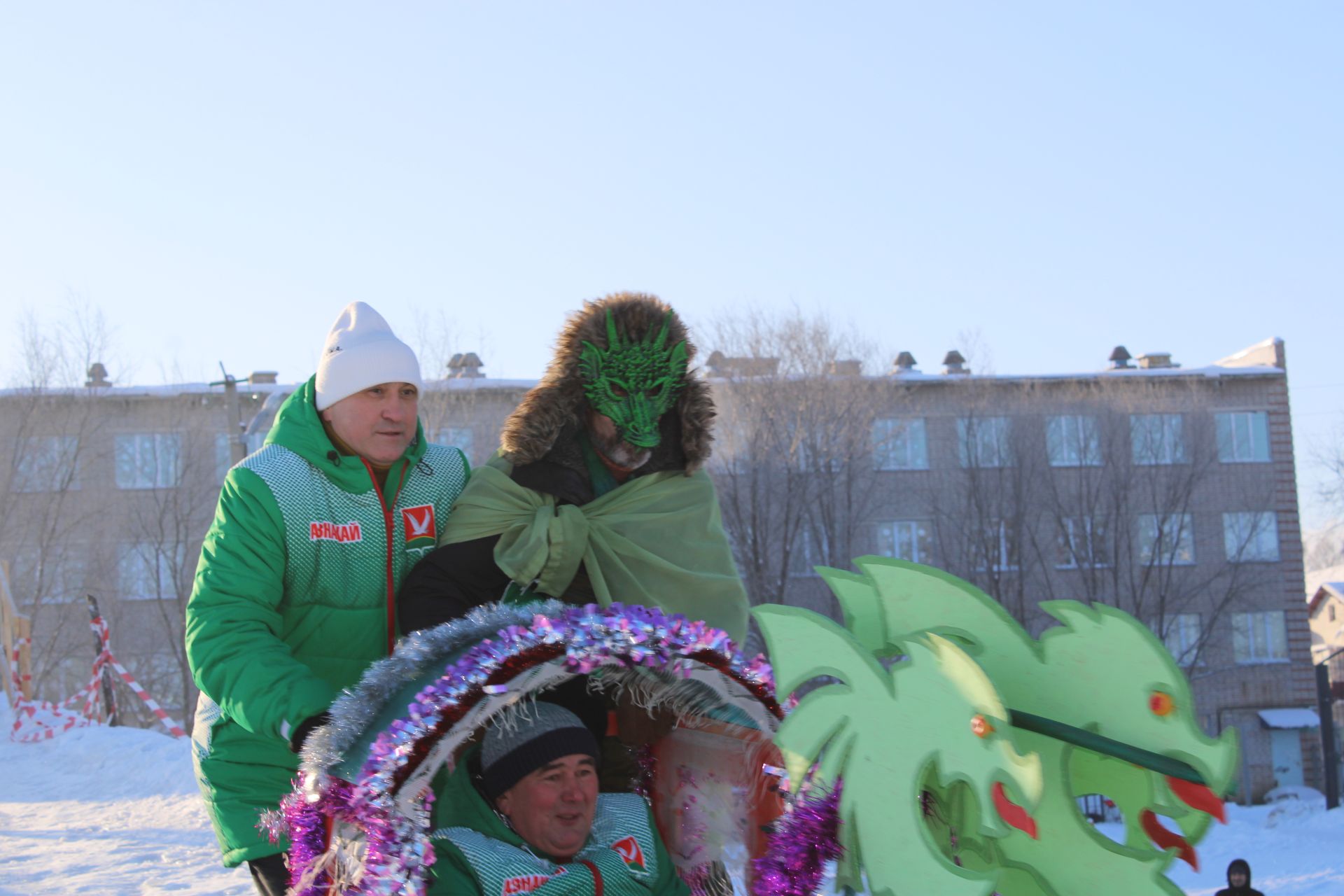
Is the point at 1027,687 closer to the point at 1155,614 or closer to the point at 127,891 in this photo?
the point at 127,891

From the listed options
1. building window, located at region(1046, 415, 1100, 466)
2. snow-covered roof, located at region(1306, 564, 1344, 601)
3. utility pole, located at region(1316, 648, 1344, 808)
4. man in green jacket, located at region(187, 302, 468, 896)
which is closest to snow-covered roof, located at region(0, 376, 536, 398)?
building window, located at region(1046, 415, 1100, 466)

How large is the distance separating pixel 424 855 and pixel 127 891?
16.3 feet

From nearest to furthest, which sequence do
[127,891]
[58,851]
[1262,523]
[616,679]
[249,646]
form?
[249,646] → [616,679] → [127,891] → [58,851] → [1262,523]

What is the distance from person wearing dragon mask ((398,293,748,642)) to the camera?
330 centimetres

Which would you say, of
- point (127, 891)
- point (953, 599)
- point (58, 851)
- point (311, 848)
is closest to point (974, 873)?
point (953, 599)

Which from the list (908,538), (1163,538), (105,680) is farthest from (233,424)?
(1163,538)

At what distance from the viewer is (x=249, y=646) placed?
297cm

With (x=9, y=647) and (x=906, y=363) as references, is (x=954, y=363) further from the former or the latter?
(x=9, y=647)

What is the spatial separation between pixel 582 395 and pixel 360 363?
1.92 ft

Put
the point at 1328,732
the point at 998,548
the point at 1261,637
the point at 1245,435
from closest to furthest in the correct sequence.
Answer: the point at 1328,732, the point at 998,548, the point at 1261,637, the point at 1245,435

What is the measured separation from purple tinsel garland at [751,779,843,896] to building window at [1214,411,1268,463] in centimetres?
3173

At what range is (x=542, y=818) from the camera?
3.21 meters

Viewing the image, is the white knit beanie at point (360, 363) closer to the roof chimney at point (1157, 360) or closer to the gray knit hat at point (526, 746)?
the gray knit hat at point (526, 746)

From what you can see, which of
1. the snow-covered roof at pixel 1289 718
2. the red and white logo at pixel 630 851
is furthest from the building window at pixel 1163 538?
the red and white logo at pixel 630 851
